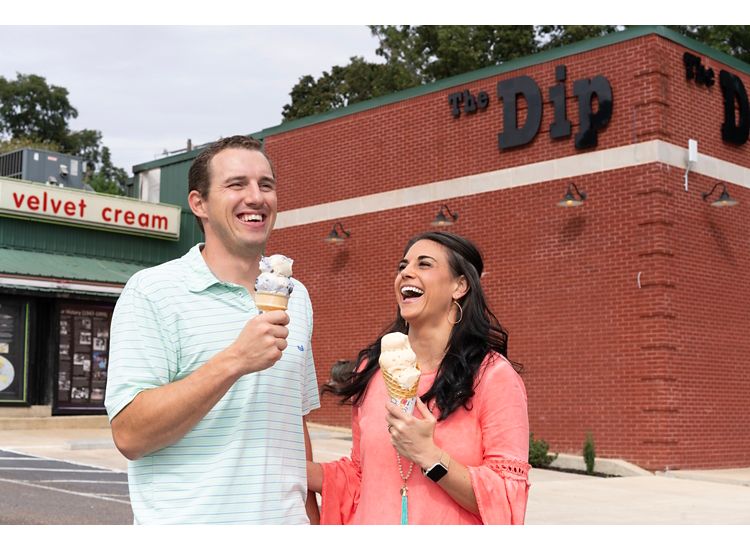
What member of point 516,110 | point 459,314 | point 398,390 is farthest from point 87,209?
point 398,390

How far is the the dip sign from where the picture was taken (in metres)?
24.2

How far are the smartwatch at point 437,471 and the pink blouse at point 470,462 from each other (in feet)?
0.36

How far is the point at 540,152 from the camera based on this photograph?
776 inches

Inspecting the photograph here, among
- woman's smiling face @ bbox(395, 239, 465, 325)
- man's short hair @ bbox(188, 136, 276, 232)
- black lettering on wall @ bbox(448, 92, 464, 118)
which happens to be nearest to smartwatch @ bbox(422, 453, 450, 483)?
woman's smiling face @ bbox(395, 239, 465, 325)

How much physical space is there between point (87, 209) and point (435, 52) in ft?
72.9

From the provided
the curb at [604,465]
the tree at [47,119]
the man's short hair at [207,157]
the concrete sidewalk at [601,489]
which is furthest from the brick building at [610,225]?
the tree at [47,119]

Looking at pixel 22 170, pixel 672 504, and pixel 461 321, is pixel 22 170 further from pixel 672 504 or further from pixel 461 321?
pixel 461 321

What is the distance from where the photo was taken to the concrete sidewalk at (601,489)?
12.3m

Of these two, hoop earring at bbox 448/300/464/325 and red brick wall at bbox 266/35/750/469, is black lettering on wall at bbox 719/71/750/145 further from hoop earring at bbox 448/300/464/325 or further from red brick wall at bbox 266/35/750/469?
hoop earring at bbox 448/300/464/325

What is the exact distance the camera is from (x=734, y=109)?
19.8 metres

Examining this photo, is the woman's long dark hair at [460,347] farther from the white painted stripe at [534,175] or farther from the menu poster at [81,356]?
the menu poster at [81,356]

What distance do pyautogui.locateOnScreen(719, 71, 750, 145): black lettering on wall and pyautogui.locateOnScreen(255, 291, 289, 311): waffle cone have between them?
59.1ft

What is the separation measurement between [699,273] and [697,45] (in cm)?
433

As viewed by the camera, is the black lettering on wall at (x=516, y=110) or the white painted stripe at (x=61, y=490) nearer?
the white painted stripe at (x=61, y=490)
